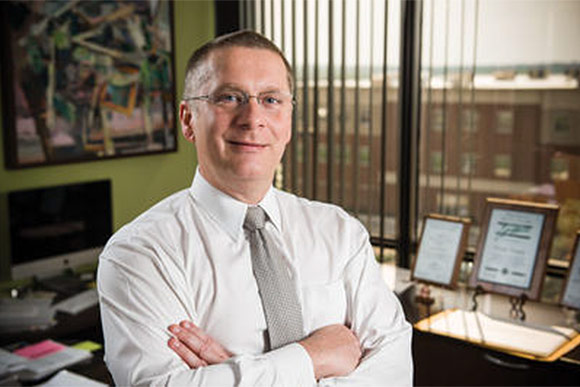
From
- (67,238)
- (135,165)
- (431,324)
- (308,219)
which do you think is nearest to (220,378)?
(308,219)

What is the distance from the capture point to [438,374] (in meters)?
2.78

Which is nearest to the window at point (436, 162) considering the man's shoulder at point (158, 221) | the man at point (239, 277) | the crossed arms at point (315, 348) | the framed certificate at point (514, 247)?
the framed certificate at point (514, 247)

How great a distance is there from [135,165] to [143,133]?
8.0 inches

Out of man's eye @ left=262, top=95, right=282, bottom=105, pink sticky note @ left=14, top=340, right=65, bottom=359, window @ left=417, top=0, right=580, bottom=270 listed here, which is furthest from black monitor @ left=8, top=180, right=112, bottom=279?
man's eye @ left=262, top=95, right=282, bottom=105

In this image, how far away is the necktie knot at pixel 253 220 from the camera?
4.92 feet

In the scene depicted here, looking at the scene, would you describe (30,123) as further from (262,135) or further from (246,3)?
(262,135)

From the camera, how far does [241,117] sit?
1381mm

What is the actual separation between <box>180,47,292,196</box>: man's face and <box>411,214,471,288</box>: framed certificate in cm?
174

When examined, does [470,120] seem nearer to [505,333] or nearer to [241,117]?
[505,333]

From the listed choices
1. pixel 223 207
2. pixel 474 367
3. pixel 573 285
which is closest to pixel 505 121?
pixel 573 285

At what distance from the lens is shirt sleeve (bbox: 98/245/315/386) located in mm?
1279

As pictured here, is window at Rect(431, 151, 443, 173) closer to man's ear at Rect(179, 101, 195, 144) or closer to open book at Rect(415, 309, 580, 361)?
open book at Rect(415, 309, 580, 361)

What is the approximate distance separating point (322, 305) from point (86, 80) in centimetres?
273

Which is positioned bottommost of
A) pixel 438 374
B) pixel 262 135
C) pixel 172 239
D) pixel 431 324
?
pixel 438 374
